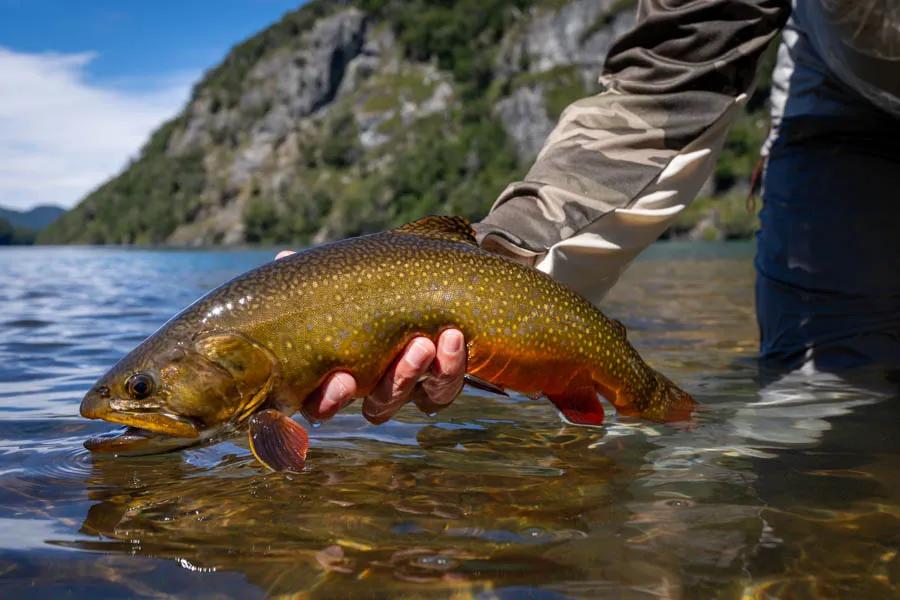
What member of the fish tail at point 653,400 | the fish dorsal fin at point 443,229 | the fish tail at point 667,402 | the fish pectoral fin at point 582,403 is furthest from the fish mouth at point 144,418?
the fish tail at point 667,402

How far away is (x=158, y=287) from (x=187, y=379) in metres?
15.8

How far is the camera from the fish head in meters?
2.81

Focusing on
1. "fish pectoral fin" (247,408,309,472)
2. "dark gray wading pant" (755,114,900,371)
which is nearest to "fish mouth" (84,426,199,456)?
"fish pectoral fin" (247,408,309,472)

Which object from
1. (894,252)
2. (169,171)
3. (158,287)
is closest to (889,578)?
(894,252)

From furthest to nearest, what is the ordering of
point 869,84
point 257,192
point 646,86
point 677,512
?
1. point 257,192
2. point 869,84
3. point 646,86
4. point 677,512

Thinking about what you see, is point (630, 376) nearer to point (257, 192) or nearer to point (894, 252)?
point (894, 252)

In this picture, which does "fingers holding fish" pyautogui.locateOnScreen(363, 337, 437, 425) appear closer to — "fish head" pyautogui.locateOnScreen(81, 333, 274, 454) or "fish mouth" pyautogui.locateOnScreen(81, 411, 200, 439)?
"fish head" pyautogui.locateOnScreen(81, 333, 274, 454)

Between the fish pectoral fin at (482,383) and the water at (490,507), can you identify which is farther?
the fish pectoral fin at (482,383)

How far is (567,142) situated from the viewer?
3746mm

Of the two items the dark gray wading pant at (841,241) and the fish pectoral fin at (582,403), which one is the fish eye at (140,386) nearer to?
the fish pectoral fin at (582,403)

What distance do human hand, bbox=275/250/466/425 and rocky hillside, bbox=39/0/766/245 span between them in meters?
74.9

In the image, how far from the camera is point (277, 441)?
108 inches

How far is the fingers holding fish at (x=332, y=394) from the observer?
2988mm

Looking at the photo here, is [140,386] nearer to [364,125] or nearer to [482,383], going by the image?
[482,383]
